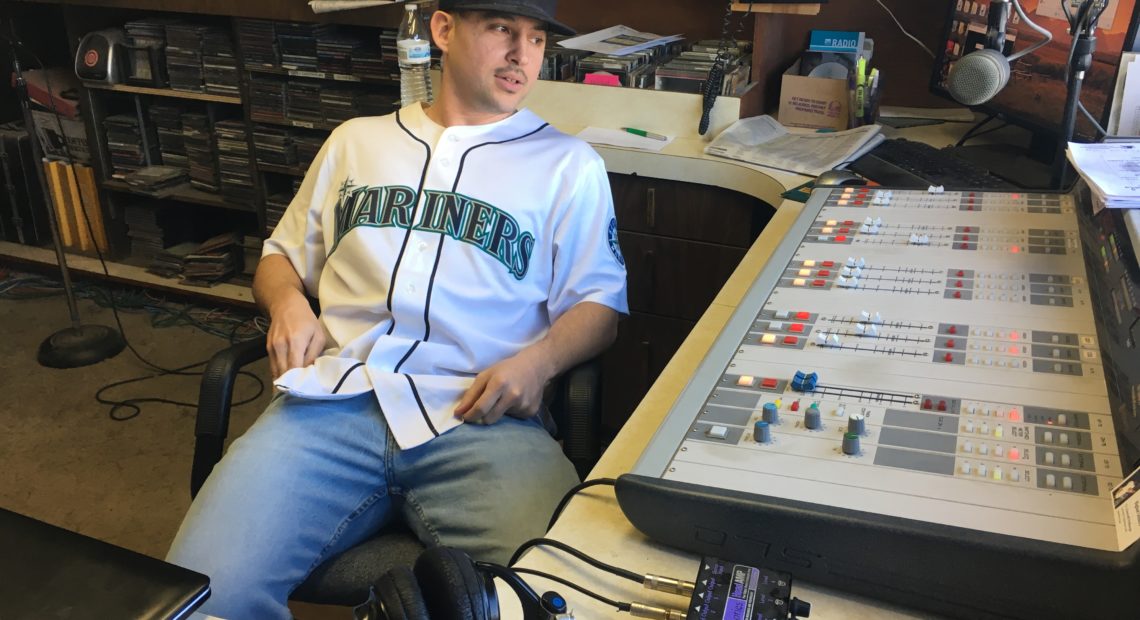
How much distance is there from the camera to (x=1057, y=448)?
0.80 meters

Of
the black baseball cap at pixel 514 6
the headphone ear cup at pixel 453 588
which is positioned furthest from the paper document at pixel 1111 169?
the headphone ear cup at pixel 453 588

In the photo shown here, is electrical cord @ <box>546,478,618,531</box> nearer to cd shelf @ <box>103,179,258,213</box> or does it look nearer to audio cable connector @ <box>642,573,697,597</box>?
audio cable connector @ <box>642,573,697,597</box>

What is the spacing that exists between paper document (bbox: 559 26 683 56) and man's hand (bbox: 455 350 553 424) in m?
1.16

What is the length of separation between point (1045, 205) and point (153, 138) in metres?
3.11

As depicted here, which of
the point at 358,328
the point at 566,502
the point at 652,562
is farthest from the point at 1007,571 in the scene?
the point at 358,328

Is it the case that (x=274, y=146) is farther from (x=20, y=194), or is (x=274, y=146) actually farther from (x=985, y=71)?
(x=985, y=71)

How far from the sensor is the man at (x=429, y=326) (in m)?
1.25

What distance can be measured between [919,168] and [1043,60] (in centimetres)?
37

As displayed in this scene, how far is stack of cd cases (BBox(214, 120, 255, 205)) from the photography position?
10.4 feet

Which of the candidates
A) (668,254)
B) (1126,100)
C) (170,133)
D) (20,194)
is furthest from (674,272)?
(20,194)

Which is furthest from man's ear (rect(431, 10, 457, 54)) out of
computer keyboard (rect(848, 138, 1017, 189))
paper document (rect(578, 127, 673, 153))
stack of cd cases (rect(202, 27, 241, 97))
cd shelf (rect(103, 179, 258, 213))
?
cd shelf (rect(103, 179, 258, 213))

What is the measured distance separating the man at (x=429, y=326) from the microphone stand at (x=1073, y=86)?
0.77 m

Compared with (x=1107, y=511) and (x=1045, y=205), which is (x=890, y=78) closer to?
(x=1045, y=205)

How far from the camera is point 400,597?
63 cm
